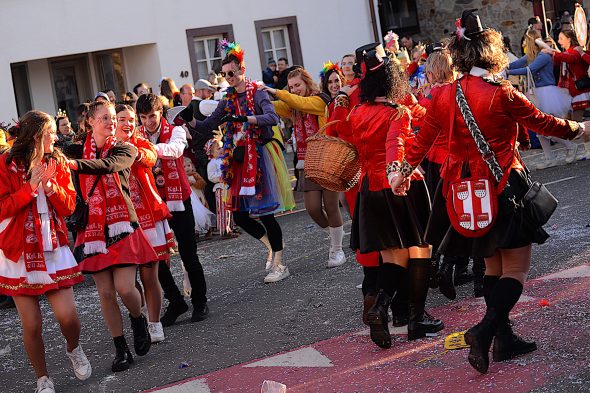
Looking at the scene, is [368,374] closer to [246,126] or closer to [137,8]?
[246,126]

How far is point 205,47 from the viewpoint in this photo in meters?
22.5

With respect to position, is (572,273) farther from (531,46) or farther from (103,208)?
(531,46)

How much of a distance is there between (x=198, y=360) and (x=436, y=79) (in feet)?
8.55

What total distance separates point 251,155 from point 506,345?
401cm

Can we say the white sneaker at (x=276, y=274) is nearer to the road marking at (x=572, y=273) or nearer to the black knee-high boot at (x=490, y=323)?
the road marking at (x=572, y=273)

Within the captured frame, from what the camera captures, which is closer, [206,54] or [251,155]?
[251,155]

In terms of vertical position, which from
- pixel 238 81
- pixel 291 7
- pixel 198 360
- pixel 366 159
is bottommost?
pixel 198 360

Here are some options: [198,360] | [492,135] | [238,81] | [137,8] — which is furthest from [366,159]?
[137,8]

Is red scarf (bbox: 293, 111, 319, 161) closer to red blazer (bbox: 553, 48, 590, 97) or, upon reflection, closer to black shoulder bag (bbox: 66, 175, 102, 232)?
black shoulder bag (bbox: 66, 175, 102, 232)

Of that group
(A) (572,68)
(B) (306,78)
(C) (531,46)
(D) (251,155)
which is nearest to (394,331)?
(D) (251,155)

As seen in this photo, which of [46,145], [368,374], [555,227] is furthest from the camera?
[555,227]

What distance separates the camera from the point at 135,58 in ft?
72.5

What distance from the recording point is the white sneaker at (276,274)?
9.41 m

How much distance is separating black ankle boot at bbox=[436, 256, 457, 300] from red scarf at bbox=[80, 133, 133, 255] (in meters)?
2.15
